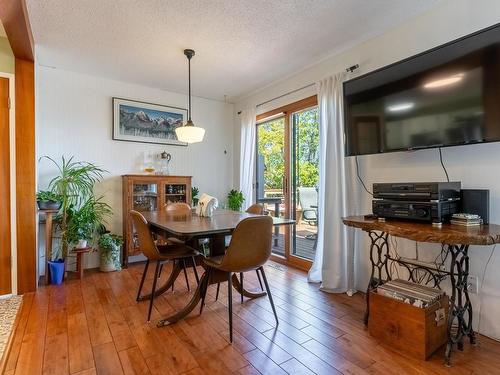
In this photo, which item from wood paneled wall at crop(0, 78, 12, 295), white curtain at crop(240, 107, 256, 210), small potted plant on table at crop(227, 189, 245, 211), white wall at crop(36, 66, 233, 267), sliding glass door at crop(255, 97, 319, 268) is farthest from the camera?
white curtain at crop(240, 107, 256, 210)

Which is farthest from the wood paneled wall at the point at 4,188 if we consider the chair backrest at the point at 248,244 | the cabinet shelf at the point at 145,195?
the chair backrest at the point at 248,244

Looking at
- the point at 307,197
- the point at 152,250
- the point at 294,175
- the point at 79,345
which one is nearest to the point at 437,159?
the point at 307,197

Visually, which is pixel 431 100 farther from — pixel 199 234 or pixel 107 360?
pixel 107 360

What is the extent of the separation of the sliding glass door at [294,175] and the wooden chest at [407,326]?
1547 millimetres

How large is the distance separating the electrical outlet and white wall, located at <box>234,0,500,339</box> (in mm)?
32

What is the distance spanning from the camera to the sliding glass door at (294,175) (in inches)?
138

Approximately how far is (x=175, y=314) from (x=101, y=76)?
3129 mm

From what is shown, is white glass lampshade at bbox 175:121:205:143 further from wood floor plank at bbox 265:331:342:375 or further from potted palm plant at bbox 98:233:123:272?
wood floor plank at bbox 265:331:342:375

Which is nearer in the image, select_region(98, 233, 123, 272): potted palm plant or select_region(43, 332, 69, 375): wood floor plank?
select_region(43, 332, 69, 375): wood floor plank

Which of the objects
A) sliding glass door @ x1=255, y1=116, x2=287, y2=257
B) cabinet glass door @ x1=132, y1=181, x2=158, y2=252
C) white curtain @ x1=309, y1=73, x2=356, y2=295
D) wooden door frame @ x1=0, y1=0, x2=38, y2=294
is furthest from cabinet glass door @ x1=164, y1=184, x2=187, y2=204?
white curtain @ x1=309, y1=73, x2=356, y2=295

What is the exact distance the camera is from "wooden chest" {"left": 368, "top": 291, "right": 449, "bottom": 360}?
168cm

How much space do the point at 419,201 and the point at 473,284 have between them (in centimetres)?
78

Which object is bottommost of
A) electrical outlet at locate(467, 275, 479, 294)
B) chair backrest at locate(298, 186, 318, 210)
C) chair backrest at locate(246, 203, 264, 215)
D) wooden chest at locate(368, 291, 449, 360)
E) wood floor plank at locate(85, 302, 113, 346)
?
wood floor plank at locate(85, 302, 113, 346)

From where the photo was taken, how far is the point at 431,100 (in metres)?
1.99
